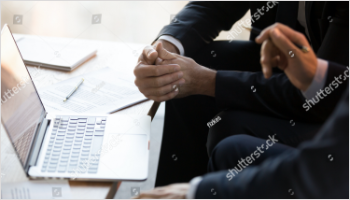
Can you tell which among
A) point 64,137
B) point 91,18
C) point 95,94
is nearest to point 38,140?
point 64,137

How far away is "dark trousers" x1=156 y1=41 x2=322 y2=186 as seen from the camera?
24.7 inches

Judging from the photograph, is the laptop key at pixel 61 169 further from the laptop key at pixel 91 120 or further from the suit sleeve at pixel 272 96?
the suit sleeve at pixel 272 96

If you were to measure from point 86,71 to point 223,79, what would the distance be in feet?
1.17

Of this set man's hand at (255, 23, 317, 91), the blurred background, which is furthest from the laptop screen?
the blurred background

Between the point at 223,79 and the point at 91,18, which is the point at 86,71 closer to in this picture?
the point at 223,79

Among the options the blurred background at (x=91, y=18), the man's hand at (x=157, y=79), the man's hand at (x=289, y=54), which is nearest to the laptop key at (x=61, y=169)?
the man's hand at (x=157, y=79)

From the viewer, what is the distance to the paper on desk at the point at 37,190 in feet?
1.44

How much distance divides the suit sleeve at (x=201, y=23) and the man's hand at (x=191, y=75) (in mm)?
113

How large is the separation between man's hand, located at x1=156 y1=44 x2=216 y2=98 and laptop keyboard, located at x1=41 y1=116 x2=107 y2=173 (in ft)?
0.62

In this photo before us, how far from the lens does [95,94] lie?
2.24 ft

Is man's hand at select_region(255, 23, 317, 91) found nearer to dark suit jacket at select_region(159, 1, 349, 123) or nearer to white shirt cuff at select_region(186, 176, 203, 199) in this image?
dark suit jacket at select_region(159, 1, 349, 123)

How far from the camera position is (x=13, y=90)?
51 centimetres

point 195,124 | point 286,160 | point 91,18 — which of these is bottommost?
point 91,18

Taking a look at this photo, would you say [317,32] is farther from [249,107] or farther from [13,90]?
[13,90]
